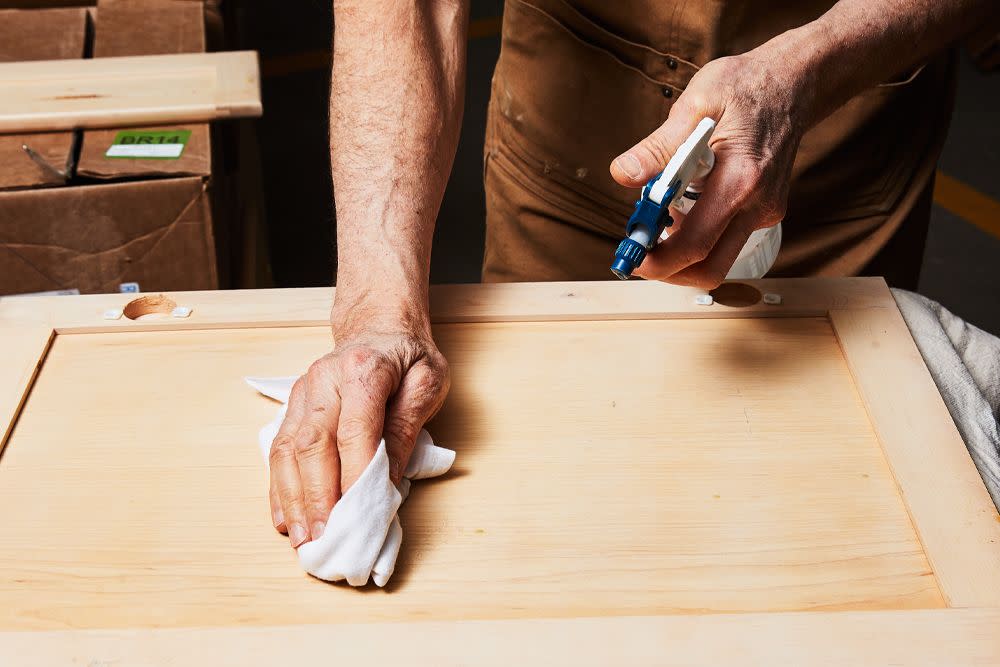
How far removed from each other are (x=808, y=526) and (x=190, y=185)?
114cm

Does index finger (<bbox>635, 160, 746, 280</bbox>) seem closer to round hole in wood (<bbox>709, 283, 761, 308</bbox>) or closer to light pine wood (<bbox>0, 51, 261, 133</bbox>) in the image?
round hole in wood (<bbox>709, 283, 761, 308</bbox>)

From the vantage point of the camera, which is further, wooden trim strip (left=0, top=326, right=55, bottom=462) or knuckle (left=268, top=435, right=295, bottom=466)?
wooden trim strip (left=0, top=326, right=55, bottom=462)

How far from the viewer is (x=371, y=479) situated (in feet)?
2.62

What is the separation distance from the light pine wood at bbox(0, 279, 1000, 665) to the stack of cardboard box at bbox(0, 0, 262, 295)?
517 millimetres

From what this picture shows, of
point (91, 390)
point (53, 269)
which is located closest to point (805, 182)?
point (91, 390)

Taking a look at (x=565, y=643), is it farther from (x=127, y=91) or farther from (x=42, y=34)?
(x=42, y=34)

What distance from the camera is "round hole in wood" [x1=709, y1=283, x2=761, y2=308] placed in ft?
3.55

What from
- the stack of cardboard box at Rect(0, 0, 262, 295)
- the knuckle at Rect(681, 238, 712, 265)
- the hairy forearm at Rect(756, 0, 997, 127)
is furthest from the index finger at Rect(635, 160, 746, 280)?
the stack of cardboard box at Rect(0, 0, 262, 295)

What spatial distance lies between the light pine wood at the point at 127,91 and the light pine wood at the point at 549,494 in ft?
2.37

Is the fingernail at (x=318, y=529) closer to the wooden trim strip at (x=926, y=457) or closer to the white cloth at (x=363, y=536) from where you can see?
the white cloth at (x=363, y=536)

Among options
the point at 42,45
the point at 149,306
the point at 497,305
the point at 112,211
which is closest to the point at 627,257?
the point at 497,305

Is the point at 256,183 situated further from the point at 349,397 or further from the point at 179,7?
the point at 349,397

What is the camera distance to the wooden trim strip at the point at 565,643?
707 mm

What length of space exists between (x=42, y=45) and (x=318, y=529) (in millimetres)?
1593
